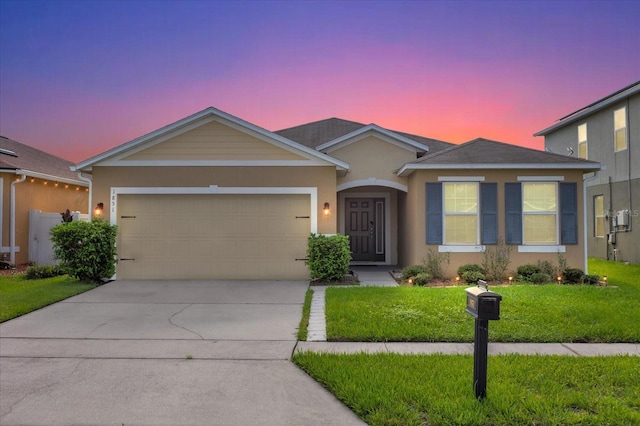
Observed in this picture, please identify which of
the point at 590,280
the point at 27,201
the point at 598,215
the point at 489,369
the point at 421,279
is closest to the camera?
the point at 489,369

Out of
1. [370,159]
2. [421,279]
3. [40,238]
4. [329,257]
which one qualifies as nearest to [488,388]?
[421,279]

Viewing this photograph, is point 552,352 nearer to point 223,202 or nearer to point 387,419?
point 387,419

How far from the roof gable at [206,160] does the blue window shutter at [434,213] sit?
96.4 inches

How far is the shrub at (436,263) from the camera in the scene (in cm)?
1102

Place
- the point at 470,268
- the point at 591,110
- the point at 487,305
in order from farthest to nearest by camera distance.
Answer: the point at 591,110 → the point at 470,268 → the point at 487,305

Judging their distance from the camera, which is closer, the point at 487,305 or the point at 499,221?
the point at 487,305

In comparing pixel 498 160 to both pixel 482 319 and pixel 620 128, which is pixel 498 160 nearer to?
pixel 620 128

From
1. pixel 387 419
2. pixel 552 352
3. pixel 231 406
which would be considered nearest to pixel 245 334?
pixel 231 406

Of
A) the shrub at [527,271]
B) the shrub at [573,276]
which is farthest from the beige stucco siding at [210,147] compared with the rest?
the shrub at [573,276]

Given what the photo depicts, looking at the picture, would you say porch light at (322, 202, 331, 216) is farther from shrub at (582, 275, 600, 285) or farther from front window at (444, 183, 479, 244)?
shrub at (582, 275, 600, 285)

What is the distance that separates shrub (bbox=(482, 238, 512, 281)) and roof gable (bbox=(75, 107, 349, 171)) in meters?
4.51

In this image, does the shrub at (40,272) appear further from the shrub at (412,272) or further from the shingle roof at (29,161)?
the shrub at (412,272)

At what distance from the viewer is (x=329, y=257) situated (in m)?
10.2

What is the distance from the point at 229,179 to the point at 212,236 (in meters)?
1.58
